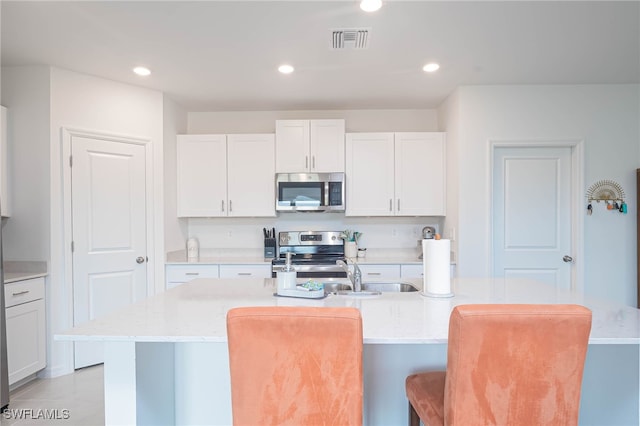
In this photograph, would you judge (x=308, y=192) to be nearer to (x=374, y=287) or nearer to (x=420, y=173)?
(x=420, y=173)

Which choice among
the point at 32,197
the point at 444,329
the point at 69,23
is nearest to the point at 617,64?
the point at 444,329

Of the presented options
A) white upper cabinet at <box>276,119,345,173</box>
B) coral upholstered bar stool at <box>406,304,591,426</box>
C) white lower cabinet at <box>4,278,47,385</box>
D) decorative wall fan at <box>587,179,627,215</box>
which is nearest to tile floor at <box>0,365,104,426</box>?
white lower cabinet at <box>4,278,47,385</box>

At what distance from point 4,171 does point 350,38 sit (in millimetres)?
2838

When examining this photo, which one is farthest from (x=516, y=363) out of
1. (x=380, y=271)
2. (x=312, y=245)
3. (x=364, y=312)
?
(x=312, y=245)

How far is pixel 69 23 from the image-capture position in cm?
222

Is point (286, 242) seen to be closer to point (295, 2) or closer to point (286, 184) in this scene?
point (286, 184)

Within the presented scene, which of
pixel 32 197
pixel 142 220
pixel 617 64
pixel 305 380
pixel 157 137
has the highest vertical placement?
pixel 617 64

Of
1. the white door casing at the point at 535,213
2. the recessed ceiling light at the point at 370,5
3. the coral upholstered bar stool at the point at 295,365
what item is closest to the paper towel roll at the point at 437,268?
the coral upholstered bar stool at the point at 295,365

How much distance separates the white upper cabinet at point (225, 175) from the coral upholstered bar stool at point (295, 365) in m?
2.76

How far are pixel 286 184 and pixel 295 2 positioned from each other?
190 cm

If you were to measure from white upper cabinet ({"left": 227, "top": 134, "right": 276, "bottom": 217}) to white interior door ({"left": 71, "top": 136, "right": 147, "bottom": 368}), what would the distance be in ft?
2.78

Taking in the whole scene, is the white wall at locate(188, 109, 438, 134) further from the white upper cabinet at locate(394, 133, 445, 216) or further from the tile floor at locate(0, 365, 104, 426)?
the tile floor at locate(0, 365, 104, 426)

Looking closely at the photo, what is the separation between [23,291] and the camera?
103 inches

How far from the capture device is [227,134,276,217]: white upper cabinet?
372 centimetres
